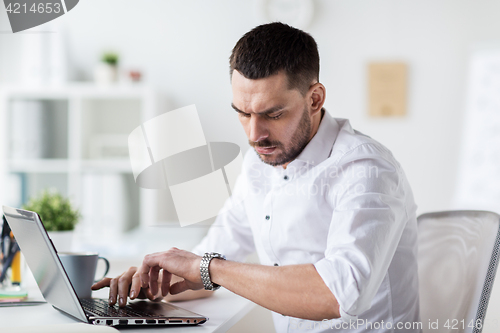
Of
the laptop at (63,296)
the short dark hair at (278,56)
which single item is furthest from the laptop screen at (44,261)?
the short dark hair at (278,56)

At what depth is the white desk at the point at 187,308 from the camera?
0.80m

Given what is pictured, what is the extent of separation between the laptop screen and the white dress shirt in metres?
0.40

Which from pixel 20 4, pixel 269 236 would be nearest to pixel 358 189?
pixel 269 236

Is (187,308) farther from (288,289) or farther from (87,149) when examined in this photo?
(87,149)

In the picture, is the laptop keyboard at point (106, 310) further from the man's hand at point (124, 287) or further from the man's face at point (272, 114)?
Result: the man's face at point (272, 114)

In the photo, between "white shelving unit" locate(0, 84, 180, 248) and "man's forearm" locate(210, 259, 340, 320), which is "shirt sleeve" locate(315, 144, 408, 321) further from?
"white shelving unit" locate(0, 84, 180, 248)

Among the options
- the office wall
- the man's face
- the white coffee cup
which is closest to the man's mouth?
the man's face

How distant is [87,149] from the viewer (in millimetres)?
2344

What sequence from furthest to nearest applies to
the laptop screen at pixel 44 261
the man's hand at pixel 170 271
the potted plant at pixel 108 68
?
the potted plant at pixel 108 68 < the man's hand at pixel 170 271 < the laptop screen at pixel 44 261

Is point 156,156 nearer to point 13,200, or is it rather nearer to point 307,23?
point 13,200

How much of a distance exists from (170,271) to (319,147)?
1.44 ft

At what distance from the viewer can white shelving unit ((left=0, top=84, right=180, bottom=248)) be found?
7.39ft

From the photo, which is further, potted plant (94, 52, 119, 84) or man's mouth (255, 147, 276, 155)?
potted plant (94, 52, 119, 84)

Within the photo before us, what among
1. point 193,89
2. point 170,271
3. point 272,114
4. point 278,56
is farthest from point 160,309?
point 193,89
